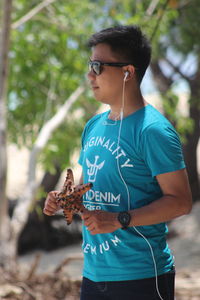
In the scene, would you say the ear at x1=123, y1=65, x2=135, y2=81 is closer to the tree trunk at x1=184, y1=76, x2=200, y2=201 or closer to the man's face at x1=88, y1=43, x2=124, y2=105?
the man's face at x1=88, y1=43, x2=124, y2=105

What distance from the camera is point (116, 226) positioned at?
171cm

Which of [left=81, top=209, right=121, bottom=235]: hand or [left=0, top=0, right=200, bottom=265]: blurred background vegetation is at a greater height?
[left=0, top=0, right=200, bottom=265]: blurred background vegetation

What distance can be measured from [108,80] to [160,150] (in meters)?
0.34

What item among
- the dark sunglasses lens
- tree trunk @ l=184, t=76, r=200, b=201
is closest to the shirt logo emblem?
the dark sunglasses lens

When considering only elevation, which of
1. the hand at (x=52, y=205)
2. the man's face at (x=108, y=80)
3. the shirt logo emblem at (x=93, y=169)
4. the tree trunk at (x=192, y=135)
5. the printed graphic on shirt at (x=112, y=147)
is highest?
the tree trunk at (x=192, y=135)

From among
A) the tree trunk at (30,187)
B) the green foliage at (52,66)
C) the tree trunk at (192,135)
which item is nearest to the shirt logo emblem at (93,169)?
the tree trunk at (30,187)

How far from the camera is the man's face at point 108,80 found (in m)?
1.91

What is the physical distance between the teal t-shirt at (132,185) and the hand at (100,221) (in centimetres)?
13

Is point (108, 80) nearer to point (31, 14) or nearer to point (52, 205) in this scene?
point (52, 205)

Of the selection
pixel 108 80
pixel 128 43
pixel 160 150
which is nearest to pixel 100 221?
pixel 160 150

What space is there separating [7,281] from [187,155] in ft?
23.2

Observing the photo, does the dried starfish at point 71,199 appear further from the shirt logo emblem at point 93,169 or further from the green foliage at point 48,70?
the green foliage at point 48,70

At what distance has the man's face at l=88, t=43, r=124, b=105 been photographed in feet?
6.28

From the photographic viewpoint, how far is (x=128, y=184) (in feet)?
6.01
